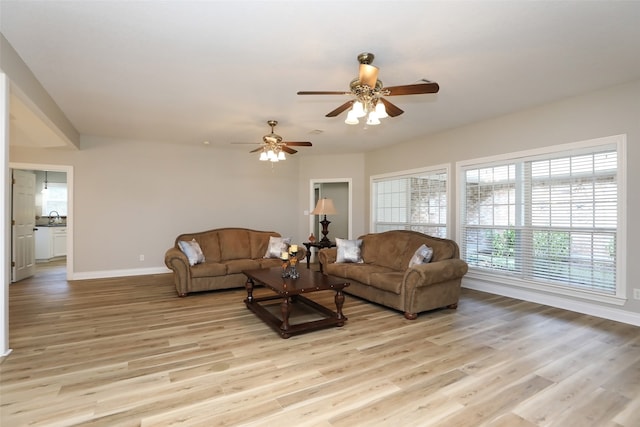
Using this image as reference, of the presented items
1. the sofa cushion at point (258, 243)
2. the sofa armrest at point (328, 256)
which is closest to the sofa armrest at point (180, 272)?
the sofa cushion at point (258, 243)

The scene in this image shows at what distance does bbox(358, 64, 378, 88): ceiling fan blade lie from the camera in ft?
8.27

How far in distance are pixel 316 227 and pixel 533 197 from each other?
4.81 metres

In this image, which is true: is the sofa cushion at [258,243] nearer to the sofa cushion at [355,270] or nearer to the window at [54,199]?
the sofa cushion at [355,270]

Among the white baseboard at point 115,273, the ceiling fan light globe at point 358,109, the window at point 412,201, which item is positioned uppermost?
the ceiling fan light globe at point 358,109

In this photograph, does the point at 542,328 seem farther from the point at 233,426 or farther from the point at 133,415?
the point at 133,415

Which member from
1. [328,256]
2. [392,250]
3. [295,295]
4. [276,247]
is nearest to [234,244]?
[276,247]

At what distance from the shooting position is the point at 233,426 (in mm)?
1841

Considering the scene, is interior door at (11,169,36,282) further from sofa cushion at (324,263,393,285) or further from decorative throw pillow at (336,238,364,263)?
decorative throw pillow at (336,238,364,263)

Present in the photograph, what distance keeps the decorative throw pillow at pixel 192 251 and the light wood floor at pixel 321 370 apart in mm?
1115

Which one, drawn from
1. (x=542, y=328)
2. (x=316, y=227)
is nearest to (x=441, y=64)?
(x=542, y=328)

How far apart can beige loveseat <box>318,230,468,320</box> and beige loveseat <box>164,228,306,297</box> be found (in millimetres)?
884

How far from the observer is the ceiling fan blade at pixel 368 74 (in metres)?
2.52

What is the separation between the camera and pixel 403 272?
4496mm

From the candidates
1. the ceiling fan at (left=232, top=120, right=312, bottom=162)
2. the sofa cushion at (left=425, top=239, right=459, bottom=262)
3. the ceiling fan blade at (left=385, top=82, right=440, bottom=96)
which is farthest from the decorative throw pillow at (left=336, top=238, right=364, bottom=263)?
the ceiling fan blade at (left=385, top=82, right=440, bottom=96)
